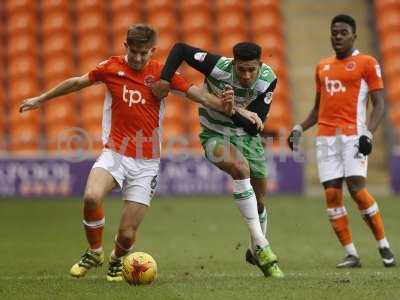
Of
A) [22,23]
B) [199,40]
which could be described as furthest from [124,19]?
[22,23]

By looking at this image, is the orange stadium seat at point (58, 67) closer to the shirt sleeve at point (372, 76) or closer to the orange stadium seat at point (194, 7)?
the orange stadium seat at point (194, 7)

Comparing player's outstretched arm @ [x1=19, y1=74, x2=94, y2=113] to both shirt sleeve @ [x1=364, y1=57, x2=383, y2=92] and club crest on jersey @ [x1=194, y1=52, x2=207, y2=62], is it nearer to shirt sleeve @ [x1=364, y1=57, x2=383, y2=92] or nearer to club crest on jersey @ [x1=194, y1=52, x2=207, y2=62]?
club crest on jersey @ [x1=194, y1=52, x2=207, y2=62]

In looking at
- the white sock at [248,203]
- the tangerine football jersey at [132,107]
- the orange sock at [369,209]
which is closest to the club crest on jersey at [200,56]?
the tangerine football jersey at [132,107]

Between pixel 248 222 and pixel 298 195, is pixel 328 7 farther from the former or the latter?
pixel 248 222

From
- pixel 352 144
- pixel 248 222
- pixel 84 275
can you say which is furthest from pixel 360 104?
pixel 84 275

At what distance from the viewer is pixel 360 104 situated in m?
9.95

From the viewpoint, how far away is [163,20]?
23.1 m

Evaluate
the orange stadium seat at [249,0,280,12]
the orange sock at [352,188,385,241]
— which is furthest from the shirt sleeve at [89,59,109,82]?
the orange stadium seat at [249,0,280,12]

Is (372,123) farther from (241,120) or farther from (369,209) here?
(241,120)

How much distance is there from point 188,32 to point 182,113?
2.45m

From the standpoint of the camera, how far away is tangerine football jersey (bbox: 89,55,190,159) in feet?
27.9

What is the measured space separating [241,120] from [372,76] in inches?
78.7

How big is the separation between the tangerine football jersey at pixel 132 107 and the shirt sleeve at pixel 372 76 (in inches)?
90.5

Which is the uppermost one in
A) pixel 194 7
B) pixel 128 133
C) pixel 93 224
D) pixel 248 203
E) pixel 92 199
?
pixel 194 7
